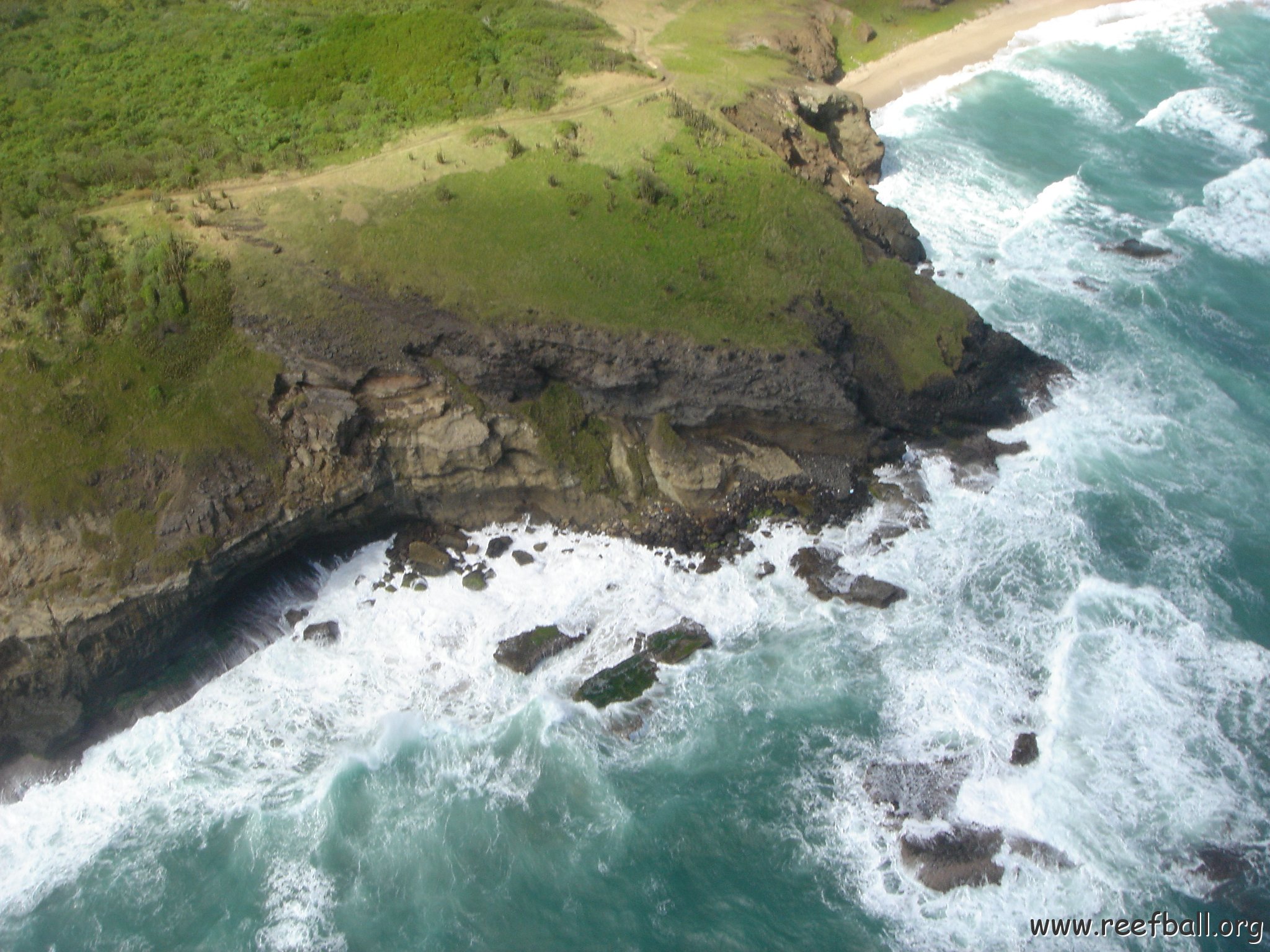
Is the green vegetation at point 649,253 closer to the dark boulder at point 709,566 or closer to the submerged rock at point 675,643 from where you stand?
the dark boulder at point 709,566

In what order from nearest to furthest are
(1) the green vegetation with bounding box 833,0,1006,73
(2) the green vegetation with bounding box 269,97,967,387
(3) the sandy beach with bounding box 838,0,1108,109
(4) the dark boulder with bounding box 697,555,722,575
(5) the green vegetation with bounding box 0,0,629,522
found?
(5) the green vegetation with bounding box 0,0,629,522 < (4) the dark boulder with bounding box 697,555,722,575 < (2) the green vegetation with bounding box 269,97,967,387 < (3) the sandy beach with bounding box 838,0,1108,109 < (1) the green vegetation with bounding box 833,0,1006,73

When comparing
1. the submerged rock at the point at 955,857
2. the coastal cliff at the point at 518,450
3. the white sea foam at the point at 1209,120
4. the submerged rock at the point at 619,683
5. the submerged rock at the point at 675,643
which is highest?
the white sea foam at the point at 1209,120

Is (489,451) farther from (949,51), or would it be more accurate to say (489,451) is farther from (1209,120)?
(1209,120)

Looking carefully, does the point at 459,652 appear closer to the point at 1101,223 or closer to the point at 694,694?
the point at 694,694

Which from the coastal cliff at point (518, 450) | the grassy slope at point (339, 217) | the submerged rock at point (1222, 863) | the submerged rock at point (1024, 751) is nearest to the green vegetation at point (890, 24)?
the grassy slope at point (339, 217)

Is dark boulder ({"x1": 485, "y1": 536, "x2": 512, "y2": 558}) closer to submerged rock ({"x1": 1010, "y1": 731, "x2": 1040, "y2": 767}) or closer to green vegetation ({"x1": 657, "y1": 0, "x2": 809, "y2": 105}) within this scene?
submerged rock ({"x1": 1010, "y1": 731, "x2": 1040, "y2": 767})

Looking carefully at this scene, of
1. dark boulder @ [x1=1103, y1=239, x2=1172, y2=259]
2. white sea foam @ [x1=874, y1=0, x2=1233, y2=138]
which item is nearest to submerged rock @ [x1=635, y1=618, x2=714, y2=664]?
dark boulder @ [x1=1103, y1=239, x2=1172, y2=259]

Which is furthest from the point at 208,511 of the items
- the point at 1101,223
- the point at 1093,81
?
the point at 1093,81
